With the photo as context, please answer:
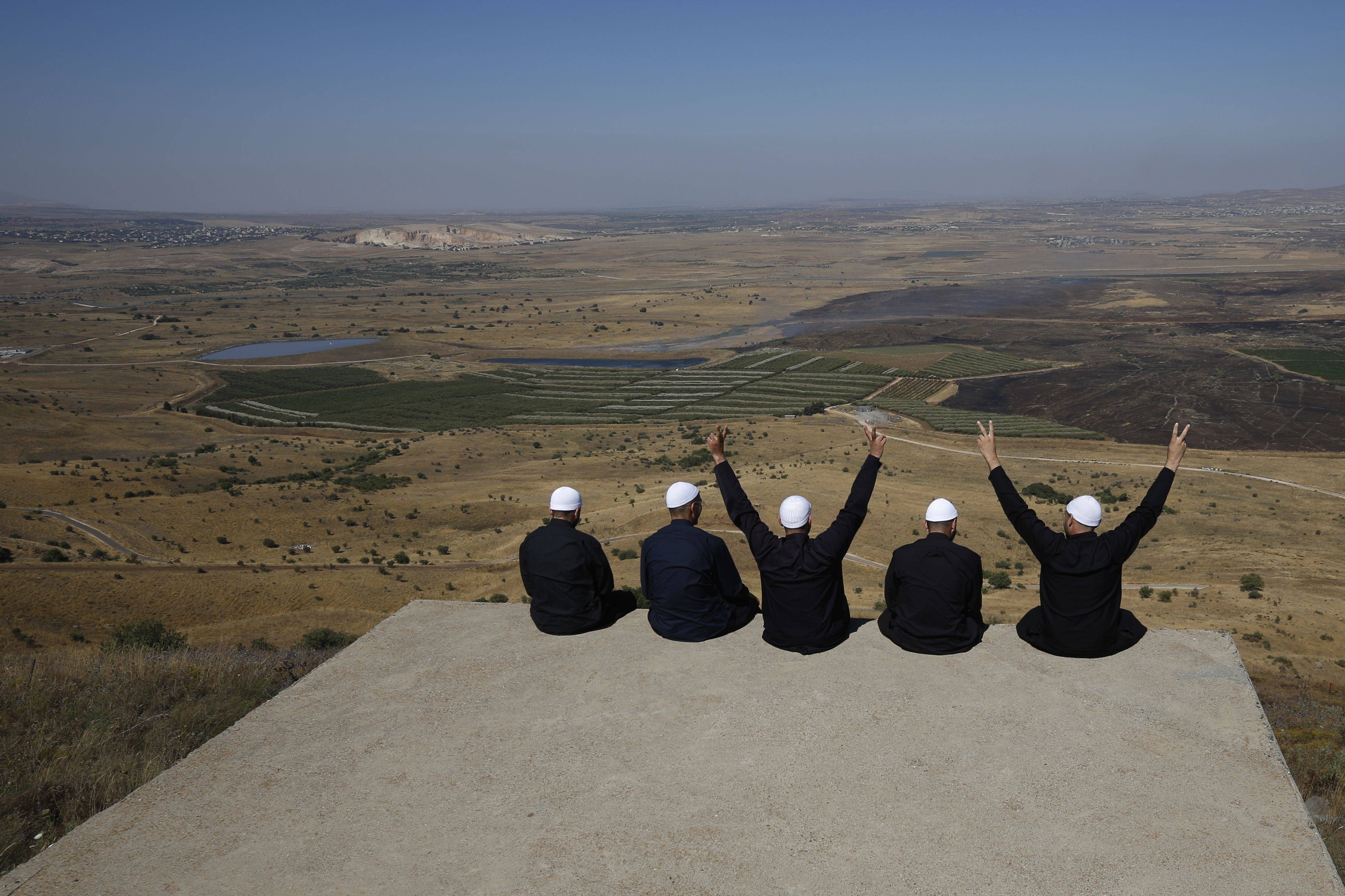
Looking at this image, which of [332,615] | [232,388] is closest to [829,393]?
[232,388]

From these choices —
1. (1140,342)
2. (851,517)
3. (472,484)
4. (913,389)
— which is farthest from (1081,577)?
(1140,342)

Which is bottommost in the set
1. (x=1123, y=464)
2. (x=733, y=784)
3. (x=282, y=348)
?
(x=1123, y=464)

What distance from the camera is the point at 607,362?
100938mm

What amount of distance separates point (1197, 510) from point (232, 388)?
261 feet

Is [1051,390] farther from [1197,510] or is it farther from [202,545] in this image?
[202,545]

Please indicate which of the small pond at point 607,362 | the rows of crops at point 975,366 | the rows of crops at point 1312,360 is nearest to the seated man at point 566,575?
the rows of crops at point 975,366

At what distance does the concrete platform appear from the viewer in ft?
18.4

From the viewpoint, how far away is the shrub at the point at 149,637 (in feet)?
51.4

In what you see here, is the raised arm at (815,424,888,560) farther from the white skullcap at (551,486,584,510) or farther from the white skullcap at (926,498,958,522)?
the white skullcap at (551,486,584,510)

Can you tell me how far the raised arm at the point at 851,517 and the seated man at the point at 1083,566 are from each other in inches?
42.1

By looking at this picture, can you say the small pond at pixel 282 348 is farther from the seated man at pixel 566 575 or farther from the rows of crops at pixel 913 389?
the seated man at pixel 566 575

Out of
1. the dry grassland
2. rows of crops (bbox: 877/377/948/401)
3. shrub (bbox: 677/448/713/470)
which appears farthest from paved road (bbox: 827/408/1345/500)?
rows of crops (bbox: 877/377/948/401)

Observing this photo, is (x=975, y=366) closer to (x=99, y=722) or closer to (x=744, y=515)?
(x=744, y=515)

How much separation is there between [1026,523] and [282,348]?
115 meters
